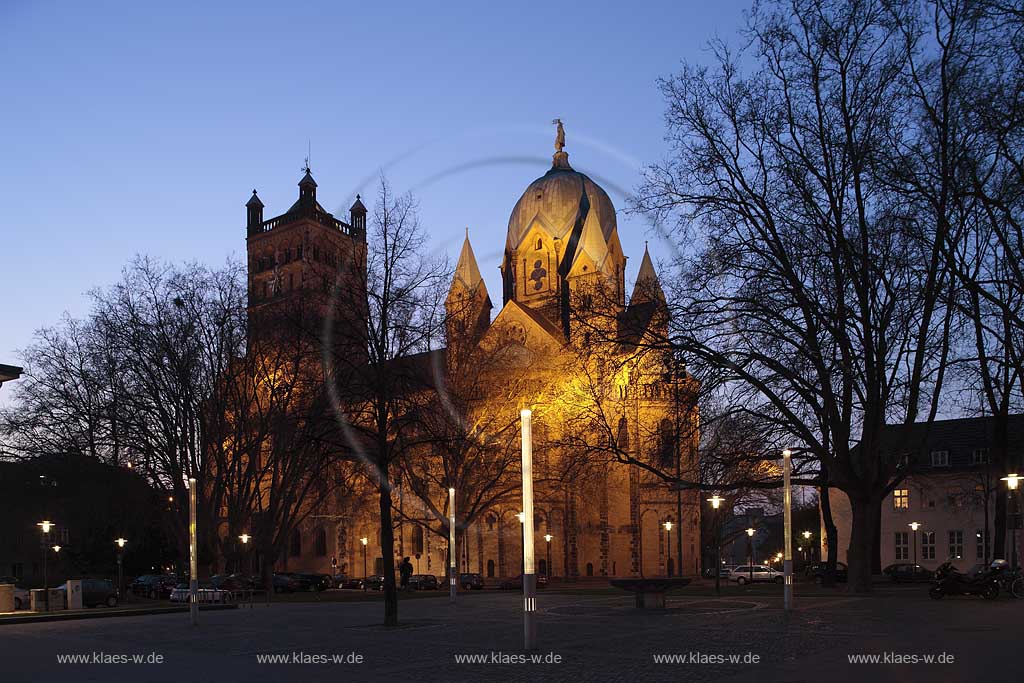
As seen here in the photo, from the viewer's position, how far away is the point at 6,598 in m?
34.0

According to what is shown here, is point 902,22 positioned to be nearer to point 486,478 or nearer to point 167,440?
point 486,478

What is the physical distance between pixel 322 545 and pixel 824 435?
229 feet

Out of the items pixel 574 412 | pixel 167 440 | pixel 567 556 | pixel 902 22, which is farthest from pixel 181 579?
pixel 902 22

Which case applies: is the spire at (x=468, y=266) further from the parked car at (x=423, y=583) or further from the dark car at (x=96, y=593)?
the dark car at (x=96, y=593)

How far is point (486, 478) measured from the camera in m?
51.6

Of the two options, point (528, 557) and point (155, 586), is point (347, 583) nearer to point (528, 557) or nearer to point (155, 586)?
point (155, 586)

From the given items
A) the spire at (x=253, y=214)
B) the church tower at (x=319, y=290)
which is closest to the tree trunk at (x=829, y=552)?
the church tower at (x=319, y=290)

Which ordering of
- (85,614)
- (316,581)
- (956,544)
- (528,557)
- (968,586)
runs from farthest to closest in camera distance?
(956,544) → (316,581) → (85,614) → (968,586) → (528,557)

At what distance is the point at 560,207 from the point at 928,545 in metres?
40.1

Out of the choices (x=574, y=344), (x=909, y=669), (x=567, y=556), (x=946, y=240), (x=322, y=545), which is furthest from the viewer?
(x=322, y=545)

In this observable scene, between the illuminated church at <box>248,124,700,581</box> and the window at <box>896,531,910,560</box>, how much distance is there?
14851 millimetres

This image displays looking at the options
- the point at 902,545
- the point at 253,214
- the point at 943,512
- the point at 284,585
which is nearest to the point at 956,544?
the point at 943,512

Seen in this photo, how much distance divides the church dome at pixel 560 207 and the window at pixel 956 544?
118 ft

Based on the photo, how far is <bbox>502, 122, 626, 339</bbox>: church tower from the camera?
87812mm
